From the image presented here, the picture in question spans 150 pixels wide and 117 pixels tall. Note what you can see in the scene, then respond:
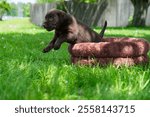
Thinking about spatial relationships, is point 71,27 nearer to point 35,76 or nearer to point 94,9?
point 35,76

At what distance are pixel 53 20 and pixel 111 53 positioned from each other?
120 centimetres

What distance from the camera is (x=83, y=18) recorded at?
33312 millimetres

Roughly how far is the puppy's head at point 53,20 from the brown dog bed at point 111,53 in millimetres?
586

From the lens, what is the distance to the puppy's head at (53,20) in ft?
26.9

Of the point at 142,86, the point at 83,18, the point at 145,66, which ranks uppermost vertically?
the point at 142,86

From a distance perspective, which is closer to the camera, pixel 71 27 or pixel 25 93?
pixel 25 93

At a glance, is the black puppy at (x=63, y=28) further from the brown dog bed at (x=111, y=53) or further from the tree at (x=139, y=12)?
the tree at (x=139, y=12)

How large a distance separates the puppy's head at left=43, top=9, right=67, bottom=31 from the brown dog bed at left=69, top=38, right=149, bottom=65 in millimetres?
586

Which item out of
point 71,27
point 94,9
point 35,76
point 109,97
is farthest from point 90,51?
point 94,9

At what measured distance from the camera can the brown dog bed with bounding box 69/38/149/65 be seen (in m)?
7.79

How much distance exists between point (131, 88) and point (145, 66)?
2313 mm

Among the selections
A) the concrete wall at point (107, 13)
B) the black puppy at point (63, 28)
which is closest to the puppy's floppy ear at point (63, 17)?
the black puppy at point (63, 28)

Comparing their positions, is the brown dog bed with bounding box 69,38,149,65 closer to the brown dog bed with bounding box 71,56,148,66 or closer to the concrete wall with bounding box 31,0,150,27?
the brown dog bed with bounding box 71,56,148,66

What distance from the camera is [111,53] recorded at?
781 centimetres
